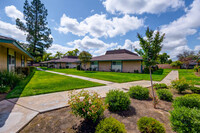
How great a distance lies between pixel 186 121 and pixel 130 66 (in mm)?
16135

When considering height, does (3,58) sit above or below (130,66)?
above

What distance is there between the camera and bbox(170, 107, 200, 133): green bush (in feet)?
5.40

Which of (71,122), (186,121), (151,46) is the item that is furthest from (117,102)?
(151,46)

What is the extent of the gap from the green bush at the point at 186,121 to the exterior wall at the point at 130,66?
50.4 feet

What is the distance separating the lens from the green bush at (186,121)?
5.40 ft

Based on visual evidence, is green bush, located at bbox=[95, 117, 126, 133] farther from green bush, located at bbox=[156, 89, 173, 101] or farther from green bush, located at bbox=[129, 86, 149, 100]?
green bush, located at bbox=[156, 89, 173, 101]

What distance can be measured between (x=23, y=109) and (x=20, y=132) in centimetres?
122

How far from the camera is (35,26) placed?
86.9 feet

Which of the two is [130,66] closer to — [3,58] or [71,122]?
[71,122]

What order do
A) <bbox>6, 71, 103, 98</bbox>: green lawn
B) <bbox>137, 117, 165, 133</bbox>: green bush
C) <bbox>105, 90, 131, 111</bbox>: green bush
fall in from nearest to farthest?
<bbox>137, 117, 165, 133</bbox>: green bush < <bbox>105, 90, 131, 111</bbox>: green bush < <bbox>6, 71, 103, 98</bbox>: green lawn

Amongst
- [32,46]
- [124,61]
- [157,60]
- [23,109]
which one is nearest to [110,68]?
[124,61]

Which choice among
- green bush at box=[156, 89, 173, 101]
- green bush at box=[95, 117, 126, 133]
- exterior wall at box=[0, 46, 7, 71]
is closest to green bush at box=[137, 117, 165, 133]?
green bush at box=[95, 117, 126, 133]

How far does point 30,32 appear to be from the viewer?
84.6ft

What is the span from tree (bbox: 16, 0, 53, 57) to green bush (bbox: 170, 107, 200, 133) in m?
33.4
